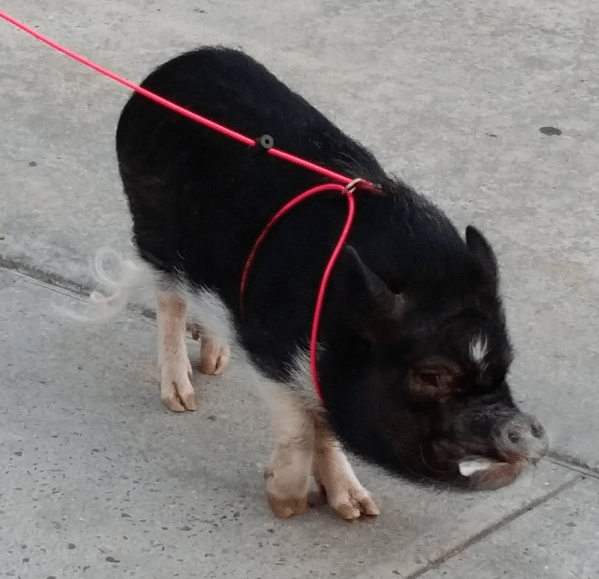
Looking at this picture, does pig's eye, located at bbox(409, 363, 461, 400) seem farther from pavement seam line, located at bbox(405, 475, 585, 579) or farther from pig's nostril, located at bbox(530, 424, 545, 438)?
pavement seam line, located at bbox(405, 475, 585, 579)

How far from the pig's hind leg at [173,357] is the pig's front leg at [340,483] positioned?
60 centimetres

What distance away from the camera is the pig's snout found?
2727 mm

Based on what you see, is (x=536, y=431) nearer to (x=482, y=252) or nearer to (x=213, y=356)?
(x=482, y=252)

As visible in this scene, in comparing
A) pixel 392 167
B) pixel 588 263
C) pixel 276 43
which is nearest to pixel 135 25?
pixel 276 43

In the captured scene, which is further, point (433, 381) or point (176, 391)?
point (176, 391)

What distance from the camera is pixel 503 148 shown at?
5598mm

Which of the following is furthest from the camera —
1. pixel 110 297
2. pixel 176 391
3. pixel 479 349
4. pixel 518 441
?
pixel 110 297

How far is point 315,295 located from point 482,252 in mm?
437

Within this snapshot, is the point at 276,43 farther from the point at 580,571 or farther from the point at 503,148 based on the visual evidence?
the point at 580,571

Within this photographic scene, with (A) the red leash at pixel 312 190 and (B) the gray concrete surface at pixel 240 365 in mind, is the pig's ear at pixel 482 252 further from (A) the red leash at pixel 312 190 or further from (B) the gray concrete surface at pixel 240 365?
(B) the gray concrete surface at pixel 240 365

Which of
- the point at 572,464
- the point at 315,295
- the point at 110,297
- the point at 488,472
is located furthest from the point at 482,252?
the point at 110,297

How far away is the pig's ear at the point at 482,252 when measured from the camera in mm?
2977

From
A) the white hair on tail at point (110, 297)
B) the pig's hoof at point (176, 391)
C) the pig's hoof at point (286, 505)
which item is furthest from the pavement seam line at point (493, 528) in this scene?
the white hair on tail at point (110, 297)

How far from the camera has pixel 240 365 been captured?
12.0 ft
